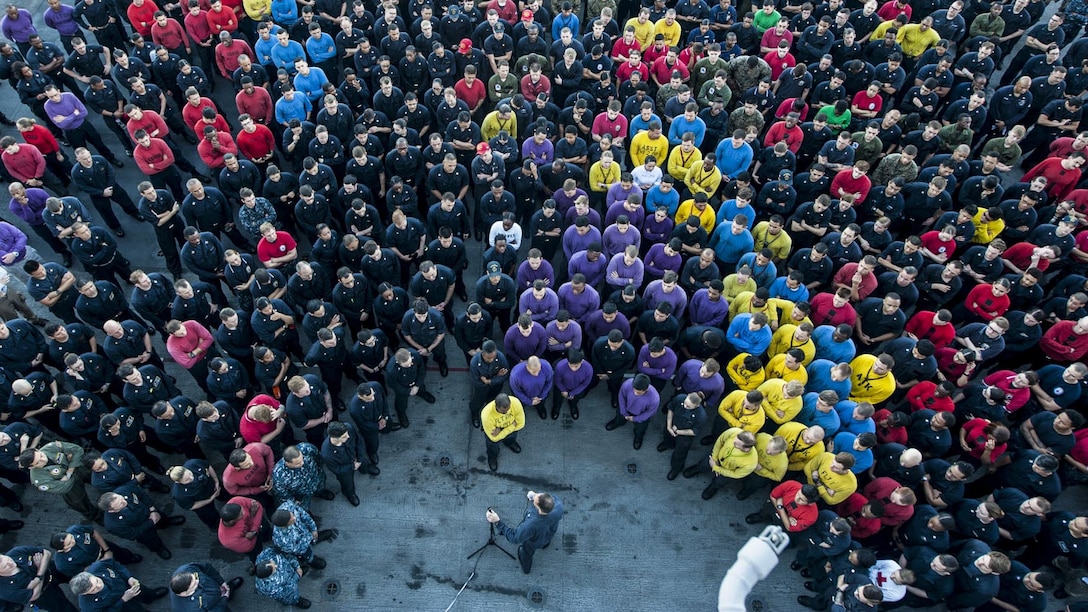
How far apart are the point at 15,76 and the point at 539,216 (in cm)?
1023

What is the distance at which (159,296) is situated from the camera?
382 inches

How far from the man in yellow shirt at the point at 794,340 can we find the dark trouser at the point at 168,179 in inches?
407

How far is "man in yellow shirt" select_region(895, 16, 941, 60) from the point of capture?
1388 centimetres

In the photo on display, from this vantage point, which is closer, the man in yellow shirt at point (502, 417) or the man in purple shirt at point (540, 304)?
the man in yellow shirt at point (502, 417)

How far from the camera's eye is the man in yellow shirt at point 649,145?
11.8m

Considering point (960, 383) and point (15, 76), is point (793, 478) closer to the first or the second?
point (960, 383)

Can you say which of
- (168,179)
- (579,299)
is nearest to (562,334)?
(579,299)

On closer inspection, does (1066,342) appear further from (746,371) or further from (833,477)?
(746,371)

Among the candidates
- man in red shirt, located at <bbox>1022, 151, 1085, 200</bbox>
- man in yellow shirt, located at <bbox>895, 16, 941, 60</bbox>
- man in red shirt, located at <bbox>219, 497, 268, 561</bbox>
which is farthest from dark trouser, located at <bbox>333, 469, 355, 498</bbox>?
man in yellow shirt, located at <bbox>895, 16, 941, 60</bbox>

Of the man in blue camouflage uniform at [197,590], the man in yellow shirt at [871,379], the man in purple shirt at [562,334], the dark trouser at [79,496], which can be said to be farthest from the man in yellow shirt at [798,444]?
the dark trouser at [79,496]

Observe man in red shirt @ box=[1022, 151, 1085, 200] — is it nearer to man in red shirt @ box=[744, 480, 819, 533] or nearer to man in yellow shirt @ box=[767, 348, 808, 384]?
man in yellow shirt @ box=[767, 348, 808, 384]

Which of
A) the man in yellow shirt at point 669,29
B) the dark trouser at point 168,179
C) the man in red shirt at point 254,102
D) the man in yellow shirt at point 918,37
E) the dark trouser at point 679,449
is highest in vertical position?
the man in yellow shirt at point 918,37

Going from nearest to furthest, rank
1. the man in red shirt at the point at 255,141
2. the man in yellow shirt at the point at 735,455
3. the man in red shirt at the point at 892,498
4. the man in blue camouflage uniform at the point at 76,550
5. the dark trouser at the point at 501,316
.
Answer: the man in blue camouflage uniform at the point at 76,550
the man in red shirt at the point at 892,498
the man in yellow shirt at the point at 735,455
the dark trouser at the point at 501,316
the man in red shirt at the point at 255,141

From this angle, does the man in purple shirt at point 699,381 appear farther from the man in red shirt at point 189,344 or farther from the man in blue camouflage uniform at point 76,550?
the man in blue camouflage uniform at point 76,550
